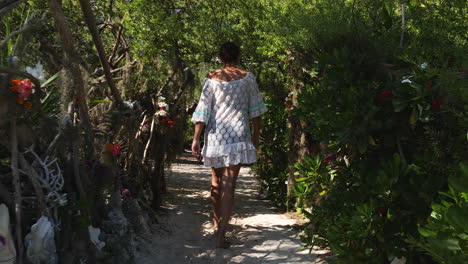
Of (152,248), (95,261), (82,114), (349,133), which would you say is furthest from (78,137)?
(349,133)

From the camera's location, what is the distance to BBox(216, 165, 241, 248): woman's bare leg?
12.2 feet

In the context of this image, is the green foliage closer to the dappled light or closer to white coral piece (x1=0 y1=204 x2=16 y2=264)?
the dappled light

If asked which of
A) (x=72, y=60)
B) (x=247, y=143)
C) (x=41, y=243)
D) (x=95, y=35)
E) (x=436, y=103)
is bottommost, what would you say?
(x=41, y=243)

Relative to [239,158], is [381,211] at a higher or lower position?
lower

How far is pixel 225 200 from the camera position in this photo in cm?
380

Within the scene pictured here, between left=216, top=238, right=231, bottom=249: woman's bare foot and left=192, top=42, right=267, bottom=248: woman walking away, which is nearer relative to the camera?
left=216, top=238, right=231, bottom=249: woman's bare foot

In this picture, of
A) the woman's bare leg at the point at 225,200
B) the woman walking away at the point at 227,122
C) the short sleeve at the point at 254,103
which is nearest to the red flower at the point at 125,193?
the woman walking away at the point at 227,122

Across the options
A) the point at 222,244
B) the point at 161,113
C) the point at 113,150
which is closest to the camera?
the point at 113,150

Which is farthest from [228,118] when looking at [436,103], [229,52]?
[436,103]

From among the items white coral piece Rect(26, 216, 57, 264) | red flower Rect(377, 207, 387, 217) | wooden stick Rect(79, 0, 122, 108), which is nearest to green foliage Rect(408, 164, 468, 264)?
red flower Rect(377, 207, 387, 217)

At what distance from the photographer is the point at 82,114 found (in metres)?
2.93

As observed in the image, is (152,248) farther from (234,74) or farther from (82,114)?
(234,74)

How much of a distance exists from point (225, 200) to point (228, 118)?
2.20 feet

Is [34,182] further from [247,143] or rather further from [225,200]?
[247,143]
